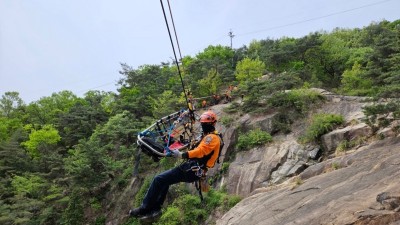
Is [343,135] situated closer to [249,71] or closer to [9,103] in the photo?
[249,71]

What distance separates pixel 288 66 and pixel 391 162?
98.3ft

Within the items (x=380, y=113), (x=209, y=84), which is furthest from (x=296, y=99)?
(x=209, y=84)

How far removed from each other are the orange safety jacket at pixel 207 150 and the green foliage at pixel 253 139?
47.5 feet

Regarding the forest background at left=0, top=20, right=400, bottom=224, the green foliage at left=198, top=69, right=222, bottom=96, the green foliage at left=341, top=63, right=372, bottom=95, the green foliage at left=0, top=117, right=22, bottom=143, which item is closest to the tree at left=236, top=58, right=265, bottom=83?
the forest background at left=0, top=20, right=400, bottom=224

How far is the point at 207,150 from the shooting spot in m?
7.13

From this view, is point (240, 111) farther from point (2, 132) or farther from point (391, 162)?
point (2, 132)

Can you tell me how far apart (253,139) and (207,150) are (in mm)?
14929

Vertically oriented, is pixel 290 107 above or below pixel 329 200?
below

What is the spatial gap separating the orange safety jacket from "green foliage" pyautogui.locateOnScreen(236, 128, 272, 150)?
14.5 metres

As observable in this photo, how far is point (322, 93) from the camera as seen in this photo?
23438 mm

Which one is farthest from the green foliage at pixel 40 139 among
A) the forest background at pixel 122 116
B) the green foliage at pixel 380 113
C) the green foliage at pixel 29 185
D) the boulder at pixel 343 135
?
the green foliage at pixel 380 113

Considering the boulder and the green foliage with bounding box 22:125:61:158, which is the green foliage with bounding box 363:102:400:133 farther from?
the green foliage with bounding box 22:125:61:158

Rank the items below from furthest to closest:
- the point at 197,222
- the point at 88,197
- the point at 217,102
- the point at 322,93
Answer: the point at 217,102, the point at 88,197, the point at 322,93, the point at 197,222

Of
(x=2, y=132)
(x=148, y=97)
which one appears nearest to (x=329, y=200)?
(x=148, y=97)
